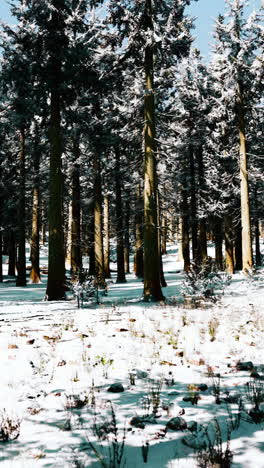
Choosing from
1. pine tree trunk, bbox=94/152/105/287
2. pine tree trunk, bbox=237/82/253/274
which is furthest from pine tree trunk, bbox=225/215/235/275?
pine tree trunk, bbox=94/152/105/287

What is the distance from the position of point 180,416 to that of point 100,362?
1668 mm

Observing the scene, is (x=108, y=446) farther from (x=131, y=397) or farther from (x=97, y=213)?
(x=97, y=213)

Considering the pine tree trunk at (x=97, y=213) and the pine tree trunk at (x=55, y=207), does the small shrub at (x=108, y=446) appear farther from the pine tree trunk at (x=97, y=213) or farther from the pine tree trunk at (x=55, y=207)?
the pine tree trunk at (x=97, y=213)

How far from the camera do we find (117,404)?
296 cm

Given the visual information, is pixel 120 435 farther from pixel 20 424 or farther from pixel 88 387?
pixel 88 387

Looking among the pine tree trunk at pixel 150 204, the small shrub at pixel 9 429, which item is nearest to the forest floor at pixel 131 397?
the small shrub at pixel 9 429

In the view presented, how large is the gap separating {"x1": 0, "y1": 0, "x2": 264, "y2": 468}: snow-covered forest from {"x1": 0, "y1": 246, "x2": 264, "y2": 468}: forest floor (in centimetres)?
2

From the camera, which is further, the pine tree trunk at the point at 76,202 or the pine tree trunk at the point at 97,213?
the pine tree trunk at the point at 76,202

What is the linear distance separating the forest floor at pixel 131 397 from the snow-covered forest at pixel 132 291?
17mm

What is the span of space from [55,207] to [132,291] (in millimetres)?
5029

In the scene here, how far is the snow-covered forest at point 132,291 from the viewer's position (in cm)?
246

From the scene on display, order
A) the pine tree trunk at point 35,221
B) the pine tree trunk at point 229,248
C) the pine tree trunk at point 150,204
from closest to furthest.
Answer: the pine tree trunk at point 150,204 → the pine tree trunk at point 35,221 → the pine tree trunk at point 229,248

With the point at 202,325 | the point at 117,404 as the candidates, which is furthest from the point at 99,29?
the point at 117,404

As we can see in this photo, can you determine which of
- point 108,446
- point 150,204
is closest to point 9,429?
point 108,446
